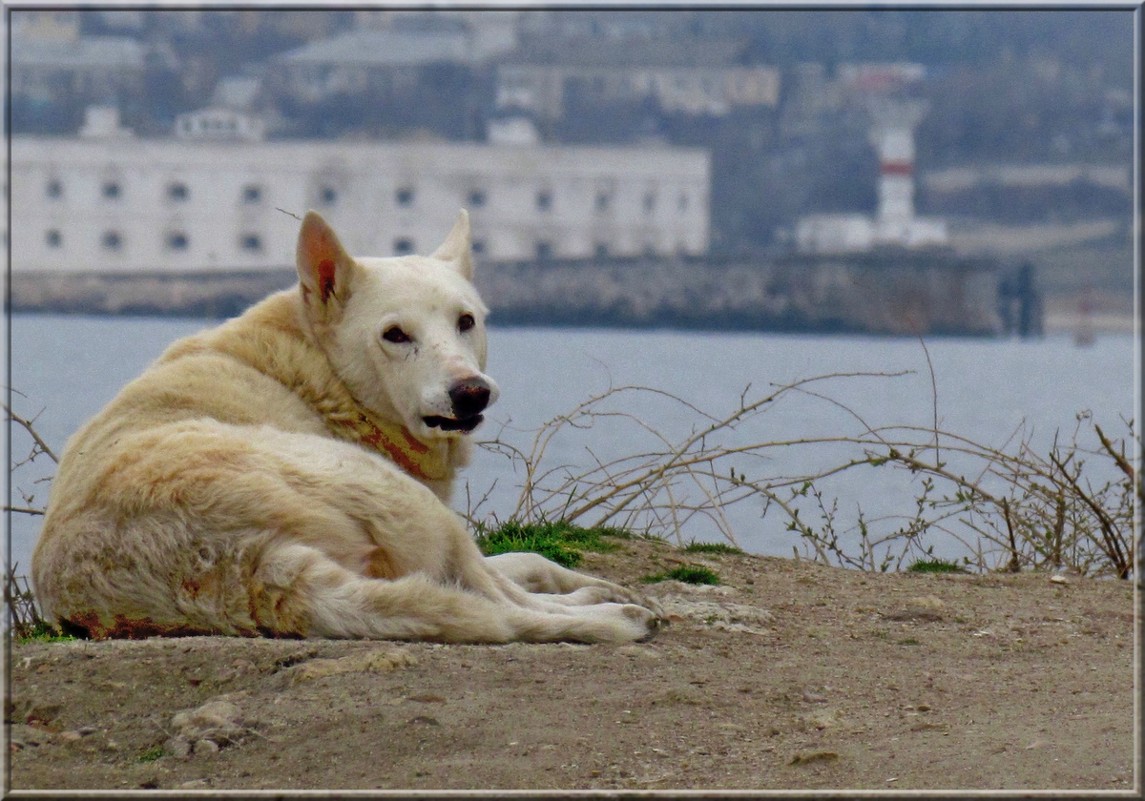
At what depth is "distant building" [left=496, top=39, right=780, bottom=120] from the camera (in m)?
97.9

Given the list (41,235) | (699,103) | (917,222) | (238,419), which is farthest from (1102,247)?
(238,419)

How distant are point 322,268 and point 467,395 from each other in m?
0.85

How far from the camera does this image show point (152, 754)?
12.6ft

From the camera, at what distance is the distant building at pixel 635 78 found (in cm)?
9794

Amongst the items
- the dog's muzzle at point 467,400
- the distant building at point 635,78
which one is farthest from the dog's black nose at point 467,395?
the distant building at point 635,78

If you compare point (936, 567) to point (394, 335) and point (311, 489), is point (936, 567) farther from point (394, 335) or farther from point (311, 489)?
point (311, 489)

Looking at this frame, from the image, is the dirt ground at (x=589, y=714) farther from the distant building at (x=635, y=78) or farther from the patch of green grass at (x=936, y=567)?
the distant building at (x=635, y=78)

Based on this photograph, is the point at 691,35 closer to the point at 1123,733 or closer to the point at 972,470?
the point at 972,470

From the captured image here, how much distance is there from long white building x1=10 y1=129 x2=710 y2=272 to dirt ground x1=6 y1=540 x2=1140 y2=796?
83.5 meters

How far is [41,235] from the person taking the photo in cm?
9012

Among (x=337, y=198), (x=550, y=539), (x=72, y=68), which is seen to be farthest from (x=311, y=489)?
(x=72, y=68)

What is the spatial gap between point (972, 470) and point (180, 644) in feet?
54.2

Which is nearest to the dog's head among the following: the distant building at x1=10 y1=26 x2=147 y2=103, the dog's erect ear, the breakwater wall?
the dog's erect ear

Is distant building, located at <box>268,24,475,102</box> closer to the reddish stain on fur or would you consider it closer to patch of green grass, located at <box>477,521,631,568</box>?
patch of green grass, located at <box>477,521,631,568</box>
